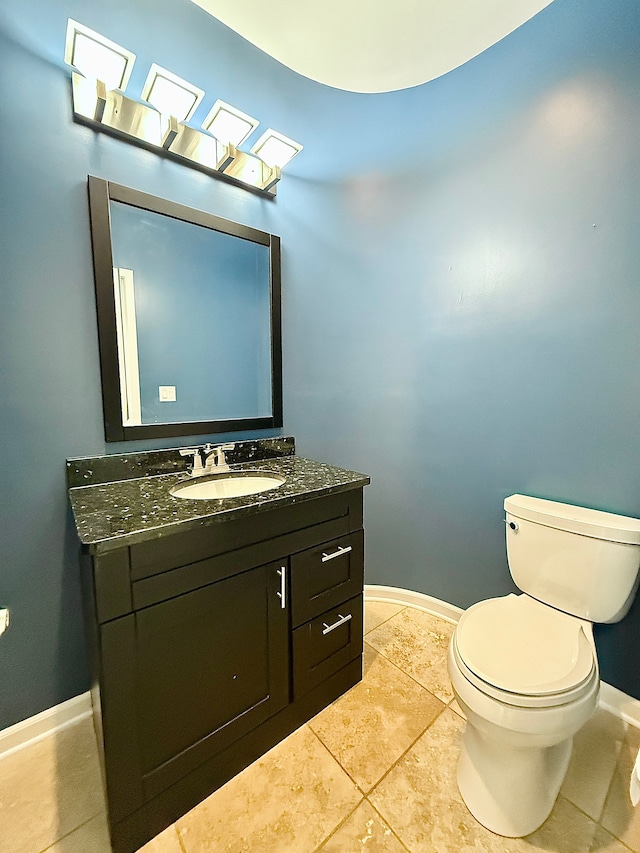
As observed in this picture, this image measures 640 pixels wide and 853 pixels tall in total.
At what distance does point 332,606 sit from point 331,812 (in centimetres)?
52

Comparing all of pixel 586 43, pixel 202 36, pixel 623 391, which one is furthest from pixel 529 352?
pixel 202 36

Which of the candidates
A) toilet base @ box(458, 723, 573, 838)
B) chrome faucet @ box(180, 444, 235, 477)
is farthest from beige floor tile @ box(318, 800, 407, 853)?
chrome faucet @ box(180, 444, 235, 477)

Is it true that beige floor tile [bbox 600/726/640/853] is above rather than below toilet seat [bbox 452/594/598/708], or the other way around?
below

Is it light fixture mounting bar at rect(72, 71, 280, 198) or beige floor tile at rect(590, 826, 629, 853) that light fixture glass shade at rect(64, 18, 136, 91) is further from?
beige floor tile at rect(590, 826, 629, 853)

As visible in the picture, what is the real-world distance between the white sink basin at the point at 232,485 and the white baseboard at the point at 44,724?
85 centimetres

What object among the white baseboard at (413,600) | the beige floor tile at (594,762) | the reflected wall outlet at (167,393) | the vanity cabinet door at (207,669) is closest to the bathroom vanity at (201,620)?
the vanity cabinet door at (207,669)

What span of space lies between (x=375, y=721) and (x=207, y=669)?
2.34ft

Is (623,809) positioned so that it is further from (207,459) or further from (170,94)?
(170,94)

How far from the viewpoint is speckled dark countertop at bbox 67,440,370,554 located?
0.84 metres

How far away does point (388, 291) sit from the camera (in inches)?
68.3

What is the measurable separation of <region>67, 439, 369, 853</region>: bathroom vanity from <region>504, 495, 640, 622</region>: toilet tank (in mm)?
628

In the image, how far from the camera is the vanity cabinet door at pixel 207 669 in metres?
0.88

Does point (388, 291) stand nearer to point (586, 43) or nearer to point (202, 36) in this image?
point (586, 43)

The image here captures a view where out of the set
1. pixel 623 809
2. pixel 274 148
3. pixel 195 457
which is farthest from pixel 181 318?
pixel 623 809
